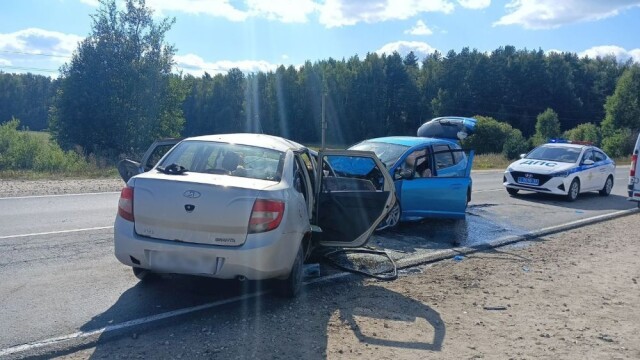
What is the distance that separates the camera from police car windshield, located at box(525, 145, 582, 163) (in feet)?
53.6

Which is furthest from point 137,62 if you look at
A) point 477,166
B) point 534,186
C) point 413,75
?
point 413,75

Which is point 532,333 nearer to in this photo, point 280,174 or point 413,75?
point 280,174

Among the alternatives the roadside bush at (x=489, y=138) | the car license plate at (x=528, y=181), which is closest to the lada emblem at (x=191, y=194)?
the car license plate at (x=528, y=181)

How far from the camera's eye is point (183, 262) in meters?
4.98

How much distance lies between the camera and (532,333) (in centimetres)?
515

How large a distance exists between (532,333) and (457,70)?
87.5 m

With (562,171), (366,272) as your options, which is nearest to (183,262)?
(366,272)

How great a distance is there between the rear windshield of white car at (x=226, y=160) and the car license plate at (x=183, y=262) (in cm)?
92

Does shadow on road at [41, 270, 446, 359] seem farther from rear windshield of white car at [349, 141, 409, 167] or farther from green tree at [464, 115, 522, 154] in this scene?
green tree at [464, 115, 522, 154]

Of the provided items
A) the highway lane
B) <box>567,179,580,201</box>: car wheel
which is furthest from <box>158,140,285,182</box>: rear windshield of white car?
<box>567,179,580,201</box>: car wheel

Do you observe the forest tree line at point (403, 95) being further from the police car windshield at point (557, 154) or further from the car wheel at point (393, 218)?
the car wheel at point (393, 218)

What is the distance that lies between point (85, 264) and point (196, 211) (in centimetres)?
255

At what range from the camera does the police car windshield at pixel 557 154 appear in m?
16.3

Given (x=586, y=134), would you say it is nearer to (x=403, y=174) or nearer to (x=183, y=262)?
(x=403, y=174)
